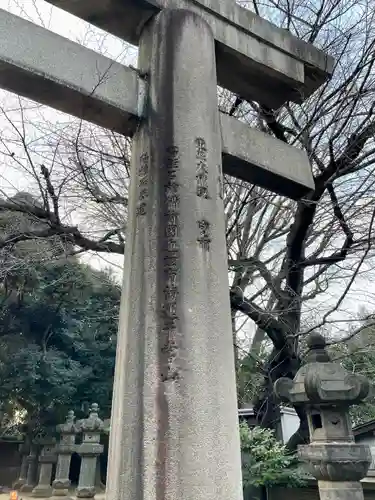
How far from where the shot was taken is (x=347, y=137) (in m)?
5.35

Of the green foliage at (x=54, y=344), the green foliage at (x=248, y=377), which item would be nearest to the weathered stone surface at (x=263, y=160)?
the green foliage at (x=248, y=377)

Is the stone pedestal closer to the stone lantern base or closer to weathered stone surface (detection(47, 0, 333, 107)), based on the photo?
the stone lantern base

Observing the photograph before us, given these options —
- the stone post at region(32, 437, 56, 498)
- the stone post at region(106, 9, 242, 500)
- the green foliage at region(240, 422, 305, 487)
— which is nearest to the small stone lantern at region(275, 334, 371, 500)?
the stone post at region(106, 9, 242, 500)

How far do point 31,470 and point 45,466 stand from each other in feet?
3.74

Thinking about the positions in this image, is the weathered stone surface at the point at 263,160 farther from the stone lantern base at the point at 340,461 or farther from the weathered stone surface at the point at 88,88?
the stone lantern base at the point at 340,461

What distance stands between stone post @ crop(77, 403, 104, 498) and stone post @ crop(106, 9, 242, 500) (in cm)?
884

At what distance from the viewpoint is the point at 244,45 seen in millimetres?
3293

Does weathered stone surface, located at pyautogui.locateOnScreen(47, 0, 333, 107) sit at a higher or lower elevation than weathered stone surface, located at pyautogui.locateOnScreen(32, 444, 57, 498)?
higher

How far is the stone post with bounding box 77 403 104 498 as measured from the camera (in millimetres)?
9602

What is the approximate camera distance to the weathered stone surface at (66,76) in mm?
2455

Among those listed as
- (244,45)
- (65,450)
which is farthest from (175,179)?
(65,450)

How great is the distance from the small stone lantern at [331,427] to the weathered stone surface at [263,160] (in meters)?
1.60

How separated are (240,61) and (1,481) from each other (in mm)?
18669

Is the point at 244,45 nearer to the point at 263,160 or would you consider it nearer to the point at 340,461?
the point at 263,160
